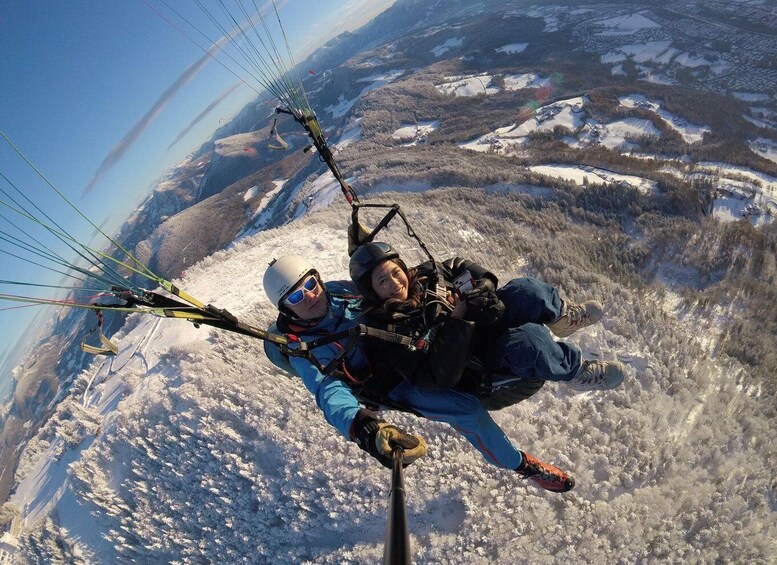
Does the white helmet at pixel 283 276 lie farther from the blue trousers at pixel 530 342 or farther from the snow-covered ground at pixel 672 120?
the snow-covered ground at pixel 672 120

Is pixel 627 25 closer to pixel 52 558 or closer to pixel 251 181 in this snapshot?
pixel 251 181

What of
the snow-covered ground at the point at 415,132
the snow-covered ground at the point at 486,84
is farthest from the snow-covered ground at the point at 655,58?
the snow-covered ground at the point at 415,132

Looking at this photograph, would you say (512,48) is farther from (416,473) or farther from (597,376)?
(416,473)

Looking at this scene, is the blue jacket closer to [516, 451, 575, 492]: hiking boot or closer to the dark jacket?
the dark jacket

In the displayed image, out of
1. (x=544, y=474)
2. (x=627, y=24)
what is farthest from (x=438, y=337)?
(x=627, y=24)

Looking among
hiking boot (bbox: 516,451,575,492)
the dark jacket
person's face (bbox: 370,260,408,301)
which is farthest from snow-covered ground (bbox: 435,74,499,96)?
the dark jacket

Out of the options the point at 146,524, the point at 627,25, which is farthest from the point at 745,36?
the point at 146,524
